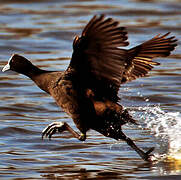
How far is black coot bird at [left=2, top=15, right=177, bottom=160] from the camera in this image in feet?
20.5

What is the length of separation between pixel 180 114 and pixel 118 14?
7171 mm

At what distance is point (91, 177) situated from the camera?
6.66 metres

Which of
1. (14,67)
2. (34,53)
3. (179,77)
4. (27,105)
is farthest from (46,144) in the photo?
(34,53)

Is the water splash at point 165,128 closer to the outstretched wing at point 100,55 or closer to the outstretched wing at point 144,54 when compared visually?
the outstretched wing at point 144,54

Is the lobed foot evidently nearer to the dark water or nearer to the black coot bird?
the black coot bird

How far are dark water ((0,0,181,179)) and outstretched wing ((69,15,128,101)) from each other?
0.92 m

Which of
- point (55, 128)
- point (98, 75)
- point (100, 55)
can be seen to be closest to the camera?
point (100, 55)

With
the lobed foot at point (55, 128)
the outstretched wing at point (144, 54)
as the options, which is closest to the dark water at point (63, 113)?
the lobed foot at point (55, 128)

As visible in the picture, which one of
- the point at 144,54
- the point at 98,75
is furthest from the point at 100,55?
Result: the point at 144,54

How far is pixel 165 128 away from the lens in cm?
826

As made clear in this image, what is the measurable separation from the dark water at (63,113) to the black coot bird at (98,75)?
1.05ft

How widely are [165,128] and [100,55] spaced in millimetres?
2160

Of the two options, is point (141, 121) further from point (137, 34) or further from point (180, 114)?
point (137, 34)

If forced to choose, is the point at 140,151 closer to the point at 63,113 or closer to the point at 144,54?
the point at 144,54
